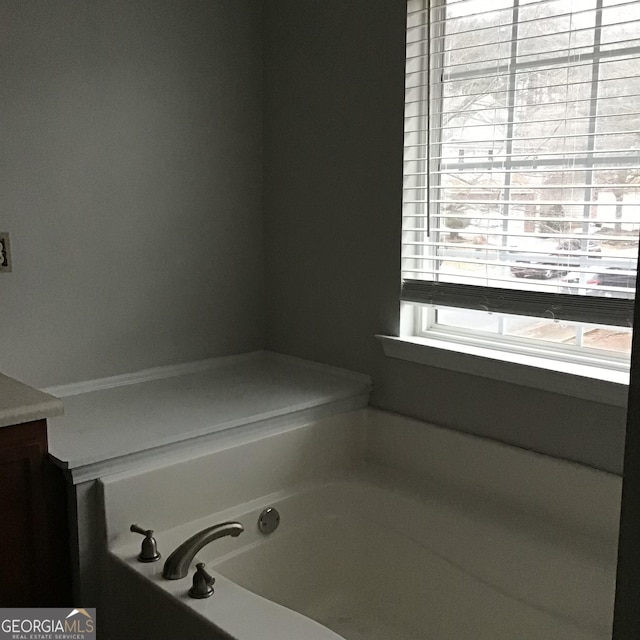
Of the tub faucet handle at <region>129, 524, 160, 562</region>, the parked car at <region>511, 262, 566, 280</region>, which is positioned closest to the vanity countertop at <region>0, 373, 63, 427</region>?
the tub faucet handle at <region>129, 524, 160, 562</region>

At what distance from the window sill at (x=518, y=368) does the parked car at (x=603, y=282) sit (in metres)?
0.20

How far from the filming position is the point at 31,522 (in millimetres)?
1705

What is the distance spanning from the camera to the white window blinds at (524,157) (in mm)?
1741

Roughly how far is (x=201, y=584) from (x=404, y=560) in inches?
28.1

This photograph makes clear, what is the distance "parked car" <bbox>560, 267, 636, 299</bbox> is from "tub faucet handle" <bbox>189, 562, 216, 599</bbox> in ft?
3.66

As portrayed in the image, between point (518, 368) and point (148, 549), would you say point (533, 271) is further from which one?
point (148, 549)

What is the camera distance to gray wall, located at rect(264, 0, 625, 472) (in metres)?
2.08

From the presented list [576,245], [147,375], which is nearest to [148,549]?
[147,375]

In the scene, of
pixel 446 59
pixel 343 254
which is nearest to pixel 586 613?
pixel 343 254

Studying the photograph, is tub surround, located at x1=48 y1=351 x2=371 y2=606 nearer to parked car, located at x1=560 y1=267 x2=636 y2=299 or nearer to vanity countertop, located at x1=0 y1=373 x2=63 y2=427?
vanity countertop, located at x1=0 y1=373 x2=63 y2=427

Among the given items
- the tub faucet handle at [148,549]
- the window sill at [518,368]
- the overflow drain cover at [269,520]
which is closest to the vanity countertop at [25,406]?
the tub faucet handle at [148,549]

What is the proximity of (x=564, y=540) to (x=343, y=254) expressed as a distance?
1.11 metres

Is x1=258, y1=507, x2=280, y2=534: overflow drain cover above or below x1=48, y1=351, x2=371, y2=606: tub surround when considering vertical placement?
below

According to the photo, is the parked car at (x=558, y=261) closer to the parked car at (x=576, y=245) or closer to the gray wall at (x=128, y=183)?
the parked car at (x=576, y=245)
